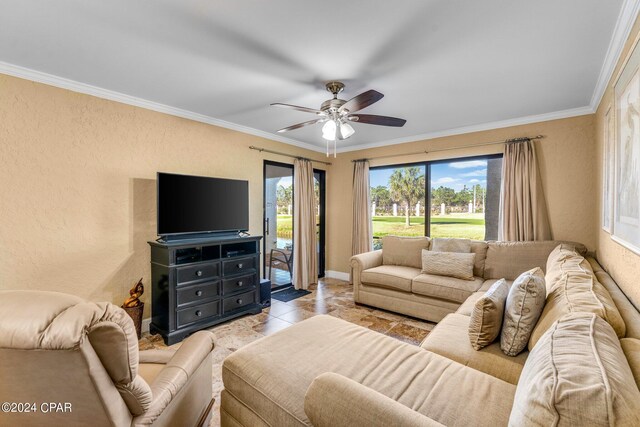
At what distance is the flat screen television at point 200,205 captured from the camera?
10.1 feet

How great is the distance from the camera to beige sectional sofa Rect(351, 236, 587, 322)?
10.6ft

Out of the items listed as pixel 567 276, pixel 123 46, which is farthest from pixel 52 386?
pixel 567 276

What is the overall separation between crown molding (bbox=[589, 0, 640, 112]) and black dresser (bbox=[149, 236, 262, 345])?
365 centimetres

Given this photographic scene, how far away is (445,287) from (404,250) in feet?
3.19

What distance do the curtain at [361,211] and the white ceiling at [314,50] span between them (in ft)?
6.18

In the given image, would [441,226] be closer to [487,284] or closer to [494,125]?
[487,284]

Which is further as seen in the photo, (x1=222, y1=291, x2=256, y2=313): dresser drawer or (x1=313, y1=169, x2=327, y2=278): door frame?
(x1=313, y1=169, x2=327, y2=278): door frame

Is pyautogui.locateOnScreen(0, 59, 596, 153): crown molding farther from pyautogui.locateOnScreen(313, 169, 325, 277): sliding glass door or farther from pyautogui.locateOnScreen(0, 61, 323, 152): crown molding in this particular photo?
pyautogui.locateOnScreen(313, 169, 325, 277): sliding glass door

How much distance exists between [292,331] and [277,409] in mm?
592

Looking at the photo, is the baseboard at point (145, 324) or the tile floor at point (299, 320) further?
the baseboard at point (145, 324)

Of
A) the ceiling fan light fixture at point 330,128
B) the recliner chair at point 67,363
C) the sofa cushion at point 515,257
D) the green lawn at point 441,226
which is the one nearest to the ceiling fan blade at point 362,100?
the ceiling fan light fixture at point 330,128

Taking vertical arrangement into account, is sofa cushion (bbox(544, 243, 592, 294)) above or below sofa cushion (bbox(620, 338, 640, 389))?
A: above

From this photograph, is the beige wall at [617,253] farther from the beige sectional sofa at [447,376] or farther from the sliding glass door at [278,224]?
the sliding glass door at [278,224]

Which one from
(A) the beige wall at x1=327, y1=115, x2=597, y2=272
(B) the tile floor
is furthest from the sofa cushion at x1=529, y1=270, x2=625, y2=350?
(A) the beige wall at x1=327, y1=115, x2=597, y2=272
